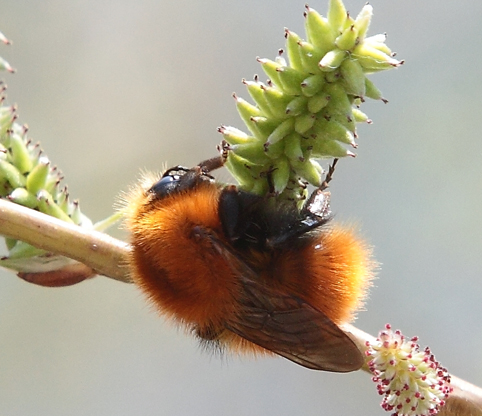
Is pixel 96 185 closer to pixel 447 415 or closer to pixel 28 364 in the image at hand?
pixel 28 364

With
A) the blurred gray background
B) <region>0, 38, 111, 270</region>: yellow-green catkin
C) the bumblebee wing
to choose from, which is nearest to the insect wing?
the bumblebee wing

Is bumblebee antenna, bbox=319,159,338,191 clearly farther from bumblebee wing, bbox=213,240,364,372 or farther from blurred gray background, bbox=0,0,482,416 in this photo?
blurred gray background, bbox=0,0,482,416

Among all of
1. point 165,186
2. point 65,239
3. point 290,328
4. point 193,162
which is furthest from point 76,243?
point 193,162

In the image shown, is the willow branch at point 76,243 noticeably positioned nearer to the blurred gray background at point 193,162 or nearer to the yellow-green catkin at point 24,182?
the yellow-green catkin at point 24,182

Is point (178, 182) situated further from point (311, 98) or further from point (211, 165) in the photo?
point (311, 98)

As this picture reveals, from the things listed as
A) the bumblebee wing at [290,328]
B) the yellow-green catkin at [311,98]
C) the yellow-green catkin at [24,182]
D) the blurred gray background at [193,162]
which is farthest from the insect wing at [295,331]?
the blurred gray background at [193,162]

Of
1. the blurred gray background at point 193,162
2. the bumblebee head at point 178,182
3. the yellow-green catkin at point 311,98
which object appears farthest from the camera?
the blurred gray background at point 193,162
